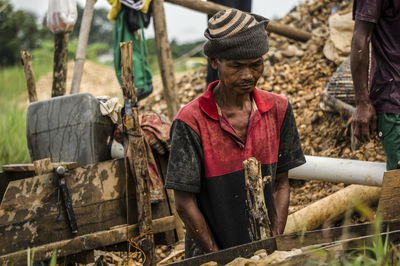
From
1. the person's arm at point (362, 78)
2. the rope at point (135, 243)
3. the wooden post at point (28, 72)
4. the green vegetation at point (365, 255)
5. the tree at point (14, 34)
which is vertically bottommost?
the rope at point (135, 243)

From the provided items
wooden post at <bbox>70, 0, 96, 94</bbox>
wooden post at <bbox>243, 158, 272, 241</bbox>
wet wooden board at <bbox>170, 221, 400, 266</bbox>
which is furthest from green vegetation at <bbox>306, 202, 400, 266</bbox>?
wooden post at <bbox>70, 0, 96, 94</bbox>

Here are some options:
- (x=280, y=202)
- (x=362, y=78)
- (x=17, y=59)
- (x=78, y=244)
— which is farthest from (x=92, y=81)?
(x=280, y=202)

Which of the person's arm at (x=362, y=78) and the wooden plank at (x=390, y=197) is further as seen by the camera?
the person's arm at (x=362, y=78)

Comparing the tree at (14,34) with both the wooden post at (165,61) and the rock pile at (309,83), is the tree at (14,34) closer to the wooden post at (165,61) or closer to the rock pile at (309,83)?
the rock pile at (309,83)

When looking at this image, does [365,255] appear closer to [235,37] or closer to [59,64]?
[235,37]

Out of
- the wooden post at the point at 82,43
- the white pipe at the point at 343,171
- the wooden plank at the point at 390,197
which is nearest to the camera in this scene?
the wooden plank at the point at 390,197

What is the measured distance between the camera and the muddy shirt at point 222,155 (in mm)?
2090

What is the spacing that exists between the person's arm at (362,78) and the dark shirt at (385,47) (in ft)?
0.16

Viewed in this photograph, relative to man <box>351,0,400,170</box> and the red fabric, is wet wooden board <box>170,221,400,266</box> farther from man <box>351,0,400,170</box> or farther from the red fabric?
man <box>351,0,400,170</box>

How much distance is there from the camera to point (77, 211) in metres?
3.55

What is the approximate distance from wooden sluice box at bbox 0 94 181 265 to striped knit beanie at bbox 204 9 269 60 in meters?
1.79

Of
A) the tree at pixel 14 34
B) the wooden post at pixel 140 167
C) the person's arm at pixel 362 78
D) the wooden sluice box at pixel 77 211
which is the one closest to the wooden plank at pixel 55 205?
the wooden sluice box at pixel 77 211

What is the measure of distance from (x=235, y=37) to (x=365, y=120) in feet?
3.00

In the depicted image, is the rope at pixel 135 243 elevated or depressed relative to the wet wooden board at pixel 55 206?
depressed
